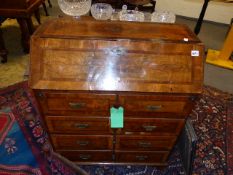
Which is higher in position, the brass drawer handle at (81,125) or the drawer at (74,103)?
the drawer at (74,103)

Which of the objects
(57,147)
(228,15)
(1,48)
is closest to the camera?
(57,147)

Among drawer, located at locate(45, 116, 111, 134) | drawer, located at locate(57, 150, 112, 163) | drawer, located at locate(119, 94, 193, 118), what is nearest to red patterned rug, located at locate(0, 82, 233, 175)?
drawer, located at locate(57, 150, 112, 163)

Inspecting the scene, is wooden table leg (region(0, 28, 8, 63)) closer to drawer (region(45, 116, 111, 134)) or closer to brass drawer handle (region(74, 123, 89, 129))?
drawer (region(45, 116, 111, 134))

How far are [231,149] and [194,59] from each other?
1108 mm

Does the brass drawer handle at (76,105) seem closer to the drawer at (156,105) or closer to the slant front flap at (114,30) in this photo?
the drawer at (156,105)

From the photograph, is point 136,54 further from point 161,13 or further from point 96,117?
point 161,13

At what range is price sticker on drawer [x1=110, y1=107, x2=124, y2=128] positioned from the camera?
119 cm

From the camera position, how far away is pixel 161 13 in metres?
1.56

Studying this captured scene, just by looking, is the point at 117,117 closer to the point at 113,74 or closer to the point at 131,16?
the point at 113,74

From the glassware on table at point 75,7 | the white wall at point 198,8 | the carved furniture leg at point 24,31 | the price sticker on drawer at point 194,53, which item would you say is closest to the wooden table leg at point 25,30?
the carved furniture leg at point 24,31

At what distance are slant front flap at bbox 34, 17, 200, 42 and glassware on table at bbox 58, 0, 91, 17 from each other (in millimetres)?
161

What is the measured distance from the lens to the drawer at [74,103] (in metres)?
1.14

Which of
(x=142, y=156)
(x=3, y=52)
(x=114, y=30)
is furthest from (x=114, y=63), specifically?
(x=3, y=52)

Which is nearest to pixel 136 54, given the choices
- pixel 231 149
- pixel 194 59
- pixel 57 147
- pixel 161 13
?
pixel 194 59
